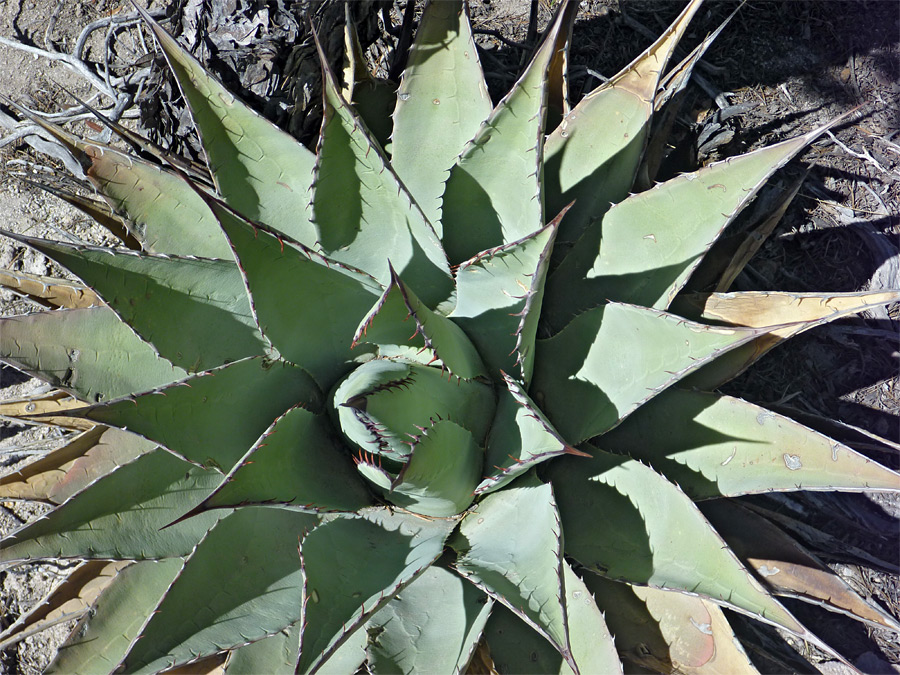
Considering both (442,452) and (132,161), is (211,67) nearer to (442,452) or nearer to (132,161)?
(132,161)

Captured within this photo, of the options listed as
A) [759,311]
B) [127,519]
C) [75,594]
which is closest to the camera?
[127,519]

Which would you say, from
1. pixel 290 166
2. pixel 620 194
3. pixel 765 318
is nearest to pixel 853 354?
pixel 765 318

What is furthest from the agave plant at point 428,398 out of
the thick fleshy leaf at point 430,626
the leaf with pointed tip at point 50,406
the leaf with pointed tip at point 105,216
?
the leaf with pointed tip at point 105,216

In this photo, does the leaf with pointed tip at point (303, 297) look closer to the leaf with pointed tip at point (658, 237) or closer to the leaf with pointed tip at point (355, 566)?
the leaf with pointed tip at point (355, 566)

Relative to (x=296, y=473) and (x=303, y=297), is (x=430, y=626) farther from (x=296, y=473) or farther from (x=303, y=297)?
(x=303, y=297)

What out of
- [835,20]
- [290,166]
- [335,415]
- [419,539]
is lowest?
[419,539]

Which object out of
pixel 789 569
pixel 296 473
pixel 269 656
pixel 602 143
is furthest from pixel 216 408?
pixel 789 569
